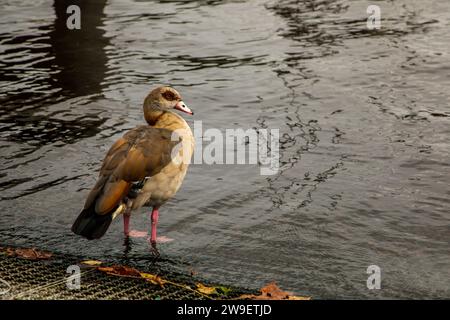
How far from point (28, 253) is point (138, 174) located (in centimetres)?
112

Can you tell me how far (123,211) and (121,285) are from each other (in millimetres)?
1074

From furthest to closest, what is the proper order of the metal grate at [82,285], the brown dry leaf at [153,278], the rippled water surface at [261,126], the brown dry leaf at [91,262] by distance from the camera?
the rippled water surface at [261,126] → the brown dry leaf at [91,262] → the brown dry leaf at [153,278] → the metal grate at [82,285]

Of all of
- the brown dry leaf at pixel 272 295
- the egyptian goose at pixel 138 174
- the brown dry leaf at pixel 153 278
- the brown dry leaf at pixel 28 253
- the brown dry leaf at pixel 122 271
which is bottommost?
the brown dry leaf at pixel 272 295

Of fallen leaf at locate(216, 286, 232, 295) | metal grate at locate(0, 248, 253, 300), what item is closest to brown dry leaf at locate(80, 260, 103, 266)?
metal grate at locate(0, 248, 253, 300)

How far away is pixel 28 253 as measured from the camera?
22.3ft

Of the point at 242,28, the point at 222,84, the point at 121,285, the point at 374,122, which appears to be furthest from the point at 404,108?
the point at 121,285

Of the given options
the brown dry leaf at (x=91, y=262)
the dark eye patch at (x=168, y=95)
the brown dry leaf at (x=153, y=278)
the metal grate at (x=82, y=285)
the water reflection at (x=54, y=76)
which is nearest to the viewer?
the metal grate at (x=82, y=285)

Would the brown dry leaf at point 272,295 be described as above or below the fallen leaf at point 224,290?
below

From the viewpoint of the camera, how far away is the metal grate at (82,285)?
5.81 meters

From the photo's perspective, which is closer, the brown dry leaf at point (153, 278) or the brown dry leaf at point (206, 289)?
the brown dry leaf at point (206, 289)

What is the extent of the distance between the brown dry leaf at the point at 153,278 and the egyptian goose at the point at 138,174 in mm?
541

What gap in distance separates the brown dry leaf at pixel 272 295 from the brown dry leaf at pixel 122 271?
0.95 meters

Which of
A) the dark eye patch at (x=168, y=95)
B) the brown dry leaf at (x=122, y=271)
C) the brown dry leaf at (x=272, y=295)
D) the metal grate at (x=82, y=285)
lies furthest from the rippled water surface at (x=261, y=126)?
the dark eye patch at (x=168, y=95)

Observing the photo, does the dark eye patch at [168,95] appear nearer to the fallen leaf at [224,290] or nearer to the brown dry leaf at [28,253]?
the brown dry leaf at [28,253]
